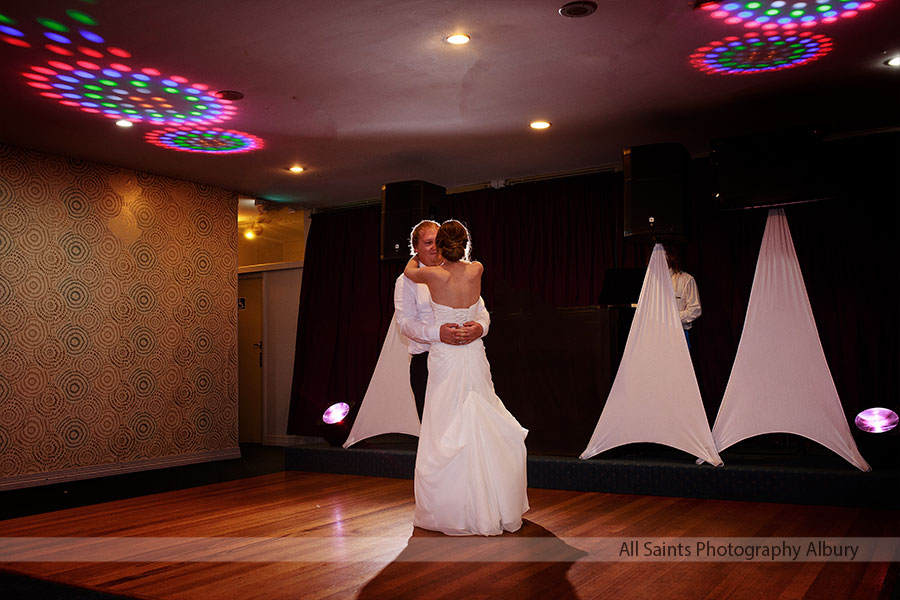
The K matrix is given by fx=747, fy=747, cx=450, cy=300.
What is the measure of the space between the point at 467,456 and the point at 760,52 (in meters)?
2.87

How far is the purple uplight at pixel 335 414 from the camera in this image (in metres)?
6.37

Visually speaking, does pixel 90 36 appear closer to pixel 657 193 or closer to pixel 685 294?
pixel 657 193

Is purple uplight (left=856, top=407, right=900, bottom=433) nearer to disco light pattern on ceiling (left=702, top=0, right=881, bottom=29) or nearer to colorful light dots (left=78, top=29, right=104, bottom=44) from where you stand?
disco light pattern on ceiling (left=702, top=0, right=881, bottom=29)

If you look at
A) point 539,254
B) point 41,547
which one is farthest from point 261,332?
point 41,547

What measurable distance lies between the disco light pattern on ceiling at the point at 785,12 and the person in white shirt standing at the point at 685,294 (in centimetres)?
206

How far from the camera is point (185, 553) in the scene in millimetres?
3469

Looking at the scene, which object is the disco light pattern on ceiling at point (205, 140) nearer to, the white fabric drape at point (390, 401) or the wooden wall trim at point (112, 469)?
the white fabric drape at point (390, 401)

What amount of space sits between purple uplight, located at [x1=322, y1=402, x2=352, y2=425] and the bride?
261 centimetres

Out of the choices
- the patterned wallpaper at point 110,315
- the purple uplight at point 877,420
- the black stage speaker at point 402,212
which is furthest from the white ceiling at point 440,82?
the purple uplight at point 877,420

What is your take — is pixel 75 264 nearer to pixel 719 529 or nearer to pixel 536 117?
pixel 536 117

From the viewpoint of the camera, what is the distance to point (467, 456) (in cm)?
363

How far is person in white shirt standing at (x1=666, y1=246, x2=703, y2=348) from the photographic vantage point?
569 centimetres

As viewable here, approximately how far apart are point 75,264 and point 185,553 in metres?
3.82

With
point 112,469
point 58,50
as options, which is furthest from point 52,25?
point 112,469
